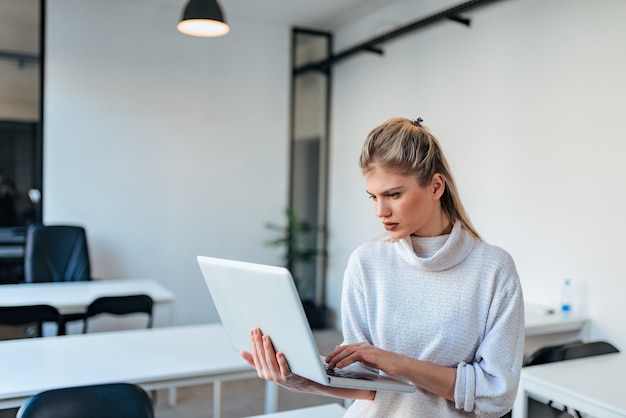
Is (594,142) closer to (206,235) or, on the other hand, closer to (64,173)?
(206,235)

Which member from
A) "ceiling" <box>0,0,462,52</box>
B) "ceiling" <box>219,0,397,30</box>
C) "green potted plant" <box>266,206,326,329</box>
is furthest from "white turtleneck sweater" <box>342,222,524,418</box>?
"green potted plant" <box>266,206,326,329</box>

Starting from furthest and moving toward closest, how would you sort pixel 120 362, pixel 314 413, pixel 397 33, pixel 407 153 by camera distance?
1. pixel 397 33
2. pixel 120 362
3. pixel 314 413
4. pixel 407 153

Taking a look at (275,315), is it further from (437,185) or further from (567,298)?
(567,298)

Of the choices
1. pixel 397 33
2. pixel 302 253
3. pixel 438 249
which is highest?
pixel 397 33

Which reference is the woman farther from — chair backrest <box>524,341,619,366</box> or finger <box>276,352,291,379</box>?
chair backrest <box>524,341,619,366</box>

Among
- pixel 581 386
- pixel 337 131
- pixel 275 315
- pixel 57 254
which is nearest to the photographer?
pixel 275 315

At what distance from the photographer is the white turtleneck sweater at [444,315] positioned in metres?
1.24

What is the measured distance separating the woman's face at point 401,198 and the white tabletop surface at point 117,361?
4.84 ft

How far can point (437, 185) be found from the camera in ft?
4.36

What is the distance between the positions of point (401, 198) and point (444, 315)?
0.88 feet

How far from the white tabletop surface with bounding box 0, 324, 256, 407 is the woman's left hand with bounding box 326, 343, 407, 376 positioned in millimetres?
1369

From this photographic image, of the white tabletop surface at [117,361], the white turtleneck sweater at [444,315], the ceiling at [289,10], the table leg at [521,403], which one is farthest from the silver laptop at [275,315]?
the ceiling at [289,10]

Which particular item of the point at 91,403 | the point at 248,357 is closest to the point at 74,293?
the point at 91,403

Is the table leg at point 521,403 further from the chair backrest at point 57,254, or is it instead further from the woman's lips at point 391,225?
the chair backrest at point 57,254
